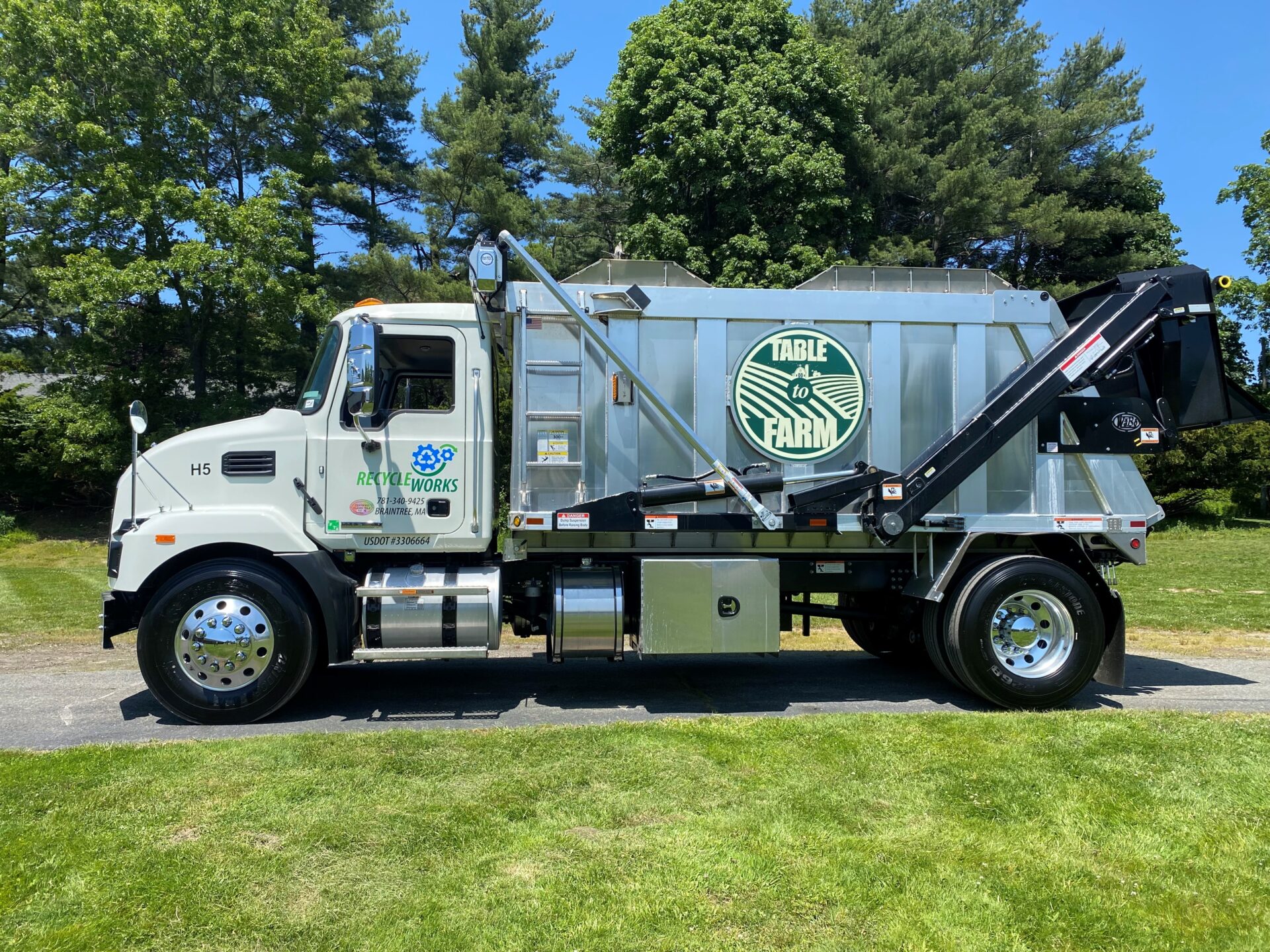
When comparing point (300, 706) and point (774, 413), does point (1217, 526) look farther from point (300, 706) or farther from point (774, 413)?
point (300, 706)

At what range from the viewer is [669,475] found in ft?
21.9

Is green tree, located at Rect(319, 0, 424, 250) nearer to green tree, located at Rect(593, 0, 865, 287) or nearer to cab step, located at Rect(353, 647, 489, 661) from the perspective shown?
green tree, located at Rect(593, 0, 865, 287)

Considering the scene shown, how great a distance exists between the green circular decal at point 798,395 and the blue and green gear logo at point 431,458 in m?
2.24

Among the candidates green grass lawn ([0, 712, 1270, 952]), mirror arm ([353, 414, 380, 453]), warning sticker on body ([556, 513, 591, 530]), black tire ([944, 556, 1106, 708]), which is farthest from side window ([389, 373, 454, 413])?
black tire ([944, 556, 1106, 708])

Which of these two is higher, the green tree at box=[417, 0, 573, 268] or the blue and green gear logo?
the green tree at box=[417, 0, 573, 268]

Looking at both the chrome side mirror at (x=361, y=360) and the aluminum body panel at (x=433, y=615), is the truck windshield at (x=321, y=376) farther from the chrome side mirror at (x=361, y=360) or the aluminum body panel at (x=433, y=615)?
the aluminum body panel at (x=433, y=615)

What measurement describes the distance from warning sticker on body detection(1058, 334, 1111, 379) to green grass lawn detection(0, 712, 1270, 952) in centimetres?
270

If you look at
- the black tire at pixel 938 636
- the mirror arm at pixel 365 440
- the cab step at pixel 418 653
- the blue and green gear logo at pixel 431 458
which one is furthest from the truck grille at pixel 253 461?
the black tire at pixel 938 636

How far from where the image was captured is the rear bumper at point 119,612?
630 cm

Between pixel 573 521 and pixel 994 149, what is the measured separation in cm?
2622

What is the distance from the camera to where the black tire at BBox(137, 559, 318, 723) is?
6.10m

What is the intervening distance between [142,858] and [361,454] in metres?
3.31

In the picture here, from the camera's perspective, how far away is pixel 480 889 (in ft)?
11.8

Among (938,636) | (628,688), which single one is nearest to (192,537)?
(628,688)
